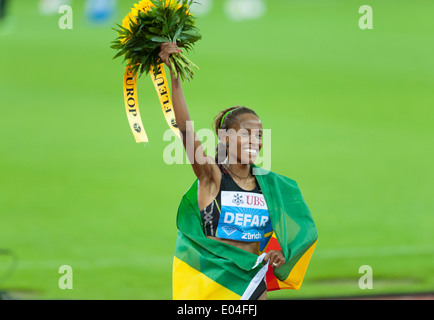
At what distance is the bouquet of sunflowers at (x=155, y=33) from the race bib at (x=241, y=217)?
2.53 ft

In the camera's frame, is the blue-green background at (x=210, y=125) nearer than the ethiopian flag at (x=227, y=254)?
No

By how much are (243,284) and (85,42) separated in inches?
1075

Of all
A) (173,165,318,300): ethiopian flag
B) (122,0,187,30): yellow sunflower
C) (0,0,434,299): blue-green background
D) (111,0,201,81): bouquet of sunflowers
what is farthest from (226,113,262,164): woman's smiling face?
(0,0,434,299): blue-green background

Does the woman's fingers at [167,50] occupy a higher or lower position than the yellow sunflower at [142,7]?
lower

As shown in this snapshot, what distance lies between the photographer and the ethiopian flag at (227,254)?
4.48 metres

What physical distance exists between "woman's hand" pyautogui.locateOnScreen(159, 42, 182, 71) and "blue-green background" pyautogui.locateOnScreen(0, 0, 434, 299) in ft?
15.5

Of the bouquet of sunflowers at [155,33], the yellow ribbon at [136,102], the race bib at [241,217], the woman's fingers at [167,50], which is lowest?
the race bib at [241,217]

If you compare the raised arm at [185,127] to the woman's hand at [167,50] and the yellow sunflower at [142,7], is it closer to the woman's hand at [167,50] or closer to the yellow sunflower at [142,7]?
the woman's hand at [167,50]

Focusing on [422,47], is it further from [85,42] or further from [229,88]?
[85,42]

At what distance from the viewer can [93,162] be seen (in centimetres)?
1678

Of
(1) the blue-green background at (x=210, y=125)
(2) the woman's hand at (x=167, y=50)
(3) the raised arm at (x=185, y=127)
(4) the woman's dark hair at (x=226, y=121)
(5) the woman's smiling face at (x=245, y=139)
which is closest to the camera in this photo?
(3) the raised arm at (x=185, y=127)

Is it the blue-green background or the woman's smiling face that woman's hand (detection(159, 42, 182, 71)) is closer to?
the woman's smiling face

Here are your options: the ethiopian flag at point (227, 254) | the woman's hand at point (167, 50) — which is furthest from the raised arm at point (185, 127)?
the ethiopian flag at point (227, 254)

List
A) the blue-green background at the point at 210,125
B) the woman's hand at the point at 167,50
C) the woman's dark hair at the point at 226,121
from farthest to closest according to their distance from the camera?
the blue-green background at the point at 210,125, the woman's dark hair at the point at 226,121, the woman's hand at the point at 167,50
